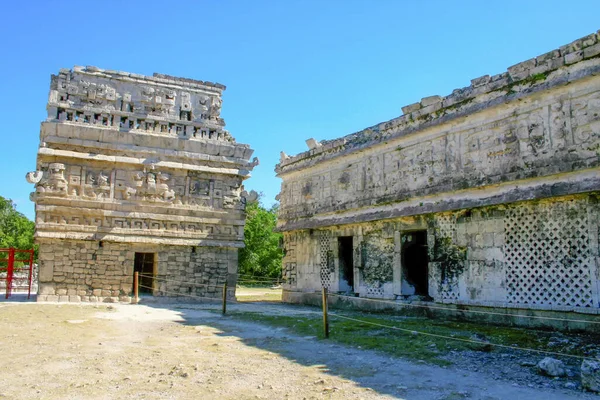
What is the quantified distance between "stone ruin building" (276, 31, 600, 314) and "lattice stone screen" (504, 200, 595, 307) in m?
0.02

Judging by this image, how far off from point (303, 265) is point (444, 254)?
5.16 meters

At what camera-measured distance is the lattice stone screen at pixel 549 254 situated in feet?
24.0

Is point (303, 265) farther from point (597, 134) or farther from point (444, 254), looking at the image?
point (597, 134)

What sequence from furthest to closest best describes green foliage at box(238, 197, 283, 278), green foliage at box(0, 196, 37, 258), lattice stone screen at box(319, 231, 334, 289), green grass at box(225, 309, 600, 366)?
1. green foliage at box(0, 196, 37, 258)
2. green foliage at box(238, 197, 283, 278)
3. lattice stone screen at box(319, 231, 334, 289)
4. green grass at box(225, 309, 600, 366)

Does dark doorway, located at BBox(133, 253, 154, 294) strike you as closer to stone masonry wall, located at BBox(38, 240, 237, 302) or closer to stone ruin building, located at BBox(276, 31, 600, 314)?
stone masonry wall, located at BBox(38, 240, 237, 302)

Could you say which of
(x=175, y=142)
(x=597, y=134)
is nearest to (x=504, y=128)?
(x=597, y=134)

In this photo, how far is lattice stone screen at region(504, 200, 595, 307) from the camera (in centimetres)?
732

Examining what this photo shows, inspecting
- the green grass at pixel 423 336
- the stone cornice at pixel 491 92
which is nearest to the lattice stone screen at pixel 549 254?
the green grass at pixel 423 336

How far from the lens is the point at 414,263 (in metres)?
11.6

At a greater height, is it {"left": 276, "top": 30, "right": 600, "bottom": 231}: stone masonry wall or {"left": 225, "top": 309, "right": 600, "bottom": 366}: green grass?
{"left": 276, "top": 30, "right": 600, "bottom": 231}: stone masonry wall

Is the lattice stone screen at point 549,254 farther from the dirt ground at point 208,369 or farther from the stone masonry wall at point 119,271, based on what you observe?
the stone masonry wall at point 119,271

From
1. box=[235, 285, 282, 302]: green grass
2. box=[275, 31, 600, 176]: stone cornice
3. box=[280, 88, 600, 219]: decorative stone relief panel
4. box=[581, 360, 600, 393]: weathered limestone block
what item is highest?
box=[275, 31, 600, 176]: stone cornice

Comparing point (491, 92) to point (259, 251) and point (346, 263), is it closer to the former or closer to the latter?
point (346, 263)

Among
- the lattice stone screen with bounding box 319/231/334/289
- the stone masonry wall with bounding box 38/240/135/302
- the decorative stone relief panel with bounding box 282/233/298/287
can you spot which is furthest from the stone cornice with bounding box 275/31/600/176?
the stone masonry wall with bounding box 38/240/135/302
